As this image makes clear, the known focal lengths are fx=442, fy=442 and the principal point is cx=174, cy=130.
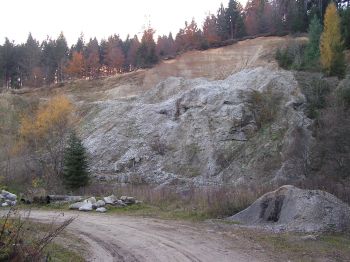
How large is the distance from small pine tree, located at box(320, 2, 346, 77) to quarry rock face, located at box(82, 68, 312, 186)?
3.44m

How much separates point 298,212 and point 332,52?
29.6 metres

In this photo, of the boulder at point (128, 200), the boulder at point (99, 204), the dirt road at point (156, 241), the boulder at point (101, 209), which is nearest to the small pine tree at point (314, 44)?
the boulder at point (128, 200)

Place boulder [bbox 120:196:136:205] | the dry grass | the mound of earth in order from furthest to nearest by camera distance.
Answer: boulder [bbox 120:196:136:205], the dry grass, the mound of earth

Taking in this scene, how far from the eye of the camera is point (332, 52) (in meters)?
40.8

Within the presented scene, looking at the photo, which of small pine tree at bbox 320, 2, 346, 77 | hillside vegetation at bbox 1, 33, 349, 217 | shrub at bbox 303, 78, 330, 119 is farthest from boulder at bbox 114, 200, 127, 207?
small pine tree at bbox 320, 2, 346, 77

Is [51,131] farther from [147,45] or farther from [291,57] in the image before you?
[147,45]

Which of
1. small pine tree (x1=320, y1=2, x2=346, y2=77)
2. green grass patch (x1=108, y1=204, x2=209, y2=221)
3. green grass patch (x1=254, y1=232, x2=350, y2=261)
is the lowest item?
green grass patch (x1=108, y1=204, x2=209, y2=221)

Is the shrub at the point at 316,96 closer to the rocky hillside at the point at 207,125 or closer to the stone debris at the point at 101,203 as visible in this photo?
the rocky hillside at the point at 207,125

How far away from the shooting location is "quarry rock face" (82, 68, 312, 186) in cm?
3281

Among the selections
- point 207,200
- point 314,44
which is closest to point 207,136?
point 314,44

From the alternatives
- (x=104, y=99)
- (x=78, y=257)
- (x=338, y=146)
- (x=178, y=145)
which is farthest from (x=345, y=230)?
(x=104, y=99)

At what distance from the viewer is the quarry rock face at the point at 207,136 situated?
3281 cm

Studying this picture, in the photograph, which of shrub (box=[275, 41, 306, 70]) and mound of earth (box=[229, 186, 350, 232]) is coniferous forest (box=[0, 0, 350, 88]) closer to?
shrub (box=[275, 41, 306, 70])

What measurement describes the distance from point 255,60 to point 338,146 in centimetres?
2585
